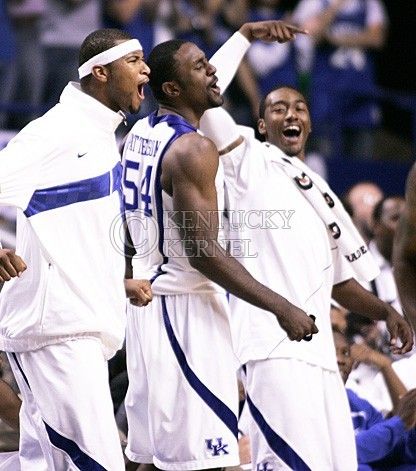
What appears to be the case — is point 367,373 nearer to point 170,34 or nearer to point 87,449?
point 87,449

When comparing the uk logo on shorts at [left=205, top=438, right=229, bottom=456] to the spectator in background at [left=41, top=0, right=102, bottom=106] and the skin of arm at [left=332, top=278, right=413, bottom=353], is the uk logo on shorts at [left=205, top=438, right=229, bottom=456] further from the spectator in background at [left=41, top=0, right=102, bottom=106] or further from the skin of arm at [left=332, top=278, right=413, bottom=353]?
the spectator in background at [left=41, top=0, right=102, bottom=106]

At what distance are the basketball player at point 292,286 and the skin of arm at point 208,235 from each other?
719 mm

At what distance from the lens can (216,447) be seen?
5270 millimetres

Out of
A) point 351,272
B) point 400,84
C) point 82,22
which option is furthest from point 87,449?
point 400,84

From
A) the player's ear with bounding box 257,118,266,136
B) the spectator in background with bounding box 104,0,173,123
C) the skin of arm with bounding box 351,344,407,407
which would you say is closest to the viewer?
the player's ear with bounding box 257,118,266,136

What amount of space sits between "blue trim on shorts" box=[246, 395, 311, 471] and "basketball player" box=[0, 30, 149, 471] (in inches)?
40.6

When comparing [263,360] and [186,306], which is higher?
[186,306]

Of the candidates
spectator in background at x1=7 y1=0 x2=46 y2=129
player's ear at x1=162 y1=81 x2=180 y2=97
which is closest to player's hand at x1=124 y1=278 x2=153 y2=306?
player's ear at x1=162 y1=81 x2=180 y2=97

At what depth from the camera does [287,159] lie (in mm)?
6219

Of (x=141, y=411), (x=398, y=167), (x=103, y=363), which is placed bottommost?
(x=398, y=167)

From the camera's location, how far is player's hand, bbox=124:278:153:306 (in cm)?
511

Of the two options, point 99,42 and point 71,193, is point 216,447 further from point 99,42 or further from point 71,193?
point 99,42

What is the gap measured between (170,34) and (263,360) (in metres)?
5.72

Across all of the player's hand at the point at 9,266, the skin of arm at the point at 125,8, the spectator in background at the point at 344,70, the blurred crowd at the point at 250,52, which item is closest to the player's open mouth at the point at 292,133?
the player's hand at the point at 9,266
